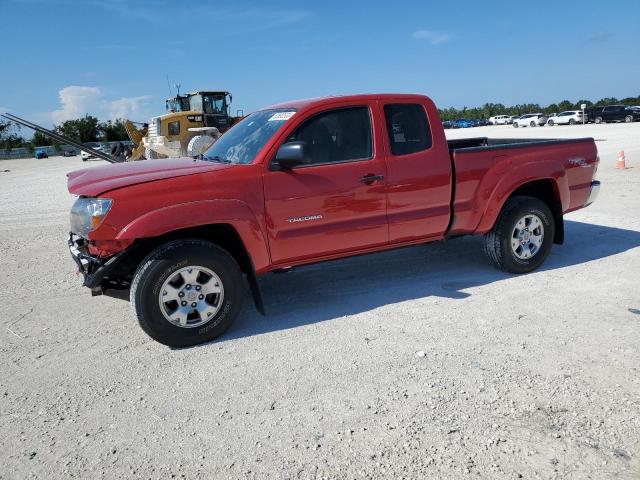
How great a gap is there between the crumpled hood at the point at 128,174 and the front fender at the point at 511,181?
2609mm

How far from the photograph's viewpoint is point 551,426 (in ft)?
8.77

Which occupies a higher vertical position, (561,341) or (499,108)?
(499,108)

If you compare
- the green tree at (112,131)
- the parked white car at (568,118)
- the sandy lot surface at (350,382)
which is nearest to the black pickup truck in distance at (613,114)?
the parked white car at (568,118)

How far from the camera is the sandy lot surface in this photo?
2516 millimetres

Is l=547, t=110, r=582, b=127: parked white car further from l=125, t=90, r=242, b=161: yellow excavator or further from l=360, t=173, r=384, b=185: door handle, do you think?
l=360, t=173, r=384, b=185: door handle

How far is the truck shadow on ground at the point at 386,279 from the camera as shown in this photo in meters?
4.41

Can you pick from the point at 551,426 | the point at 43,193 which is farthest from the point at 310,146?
the point at 43,193

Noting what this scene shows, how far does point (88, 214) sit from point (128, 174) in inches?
19.9

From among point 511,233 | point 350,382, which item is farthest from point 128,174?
point 511,233

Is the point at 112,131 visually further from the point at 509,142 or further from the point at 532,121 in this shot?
the point at 509,142

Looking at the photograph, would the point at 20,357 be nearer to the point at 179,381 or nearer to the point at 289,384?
the point at 179,381

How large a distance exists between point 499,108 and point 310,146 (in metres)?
91.3

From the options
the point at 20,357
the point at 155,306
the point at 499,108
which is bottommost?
the point at 20,357

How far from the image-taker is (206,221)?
376 cm
